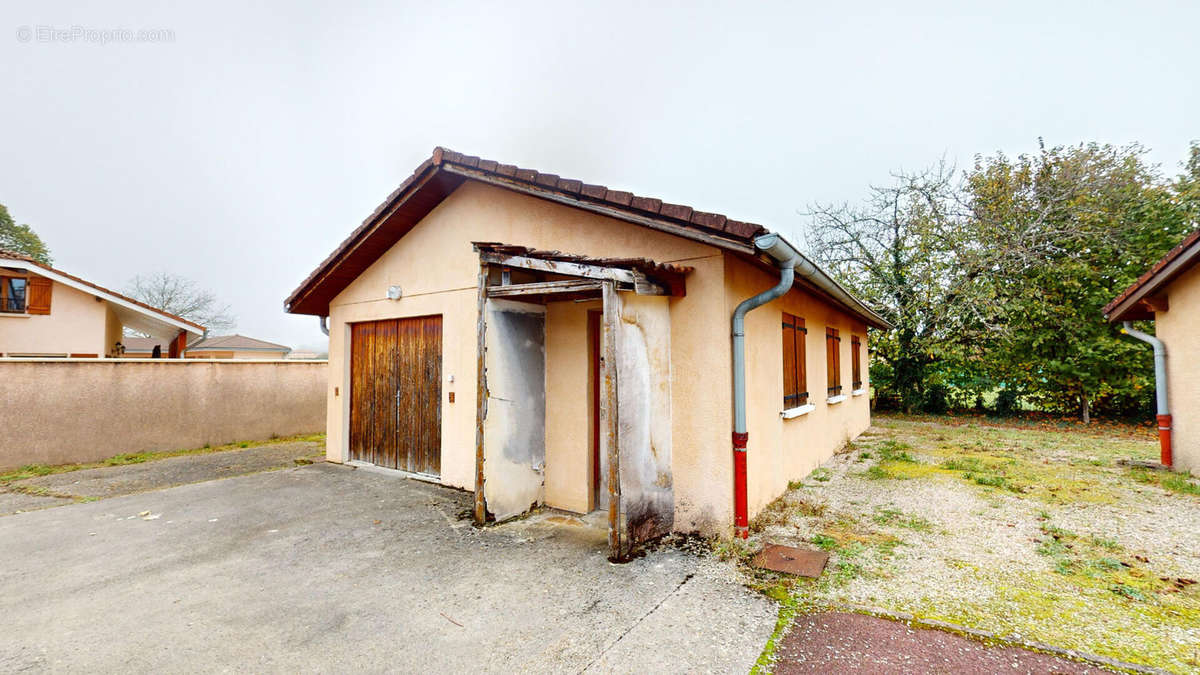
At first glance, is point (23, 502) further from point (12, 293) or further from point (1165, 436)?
point (1165, 436)

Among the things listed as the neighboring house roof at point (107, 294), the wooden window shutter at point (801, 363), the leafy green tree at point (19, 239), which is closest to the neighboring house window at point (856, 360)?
the wooden window shutter at point (801, 363)

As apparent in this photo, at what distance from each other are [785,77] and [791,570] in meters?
14.9

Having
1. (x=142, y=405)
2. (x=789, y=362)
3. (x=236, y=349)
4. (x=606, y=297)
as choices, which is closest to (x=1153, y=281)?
(x=789, y=362)

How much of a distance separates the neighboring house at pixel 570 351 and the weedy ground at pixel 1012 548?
75 cm

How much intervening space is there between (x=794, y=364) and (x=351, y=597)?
5.31 m

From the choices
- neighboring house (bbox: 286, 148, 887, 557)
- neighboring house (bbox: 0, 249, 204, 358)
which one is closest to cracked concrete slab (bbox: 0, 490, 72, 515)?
neighboring house (bbox: 286, 148, 887, 557)

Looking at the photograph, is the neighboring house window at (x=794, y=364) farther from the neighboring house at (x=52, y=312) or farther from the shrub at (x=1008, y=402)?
the neighboring house at (x=52, y=312)

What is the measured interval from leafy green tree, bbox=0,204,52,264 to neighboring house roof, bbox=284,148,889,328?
29.0m

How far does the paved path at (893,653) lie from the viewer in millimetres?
2424

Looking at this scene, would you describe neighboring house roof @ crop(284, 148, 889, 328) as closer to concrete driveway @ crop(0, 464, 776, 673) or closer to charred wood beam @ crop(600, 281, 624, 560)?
charred wood beam @ crop(600, 281, 624, 560)

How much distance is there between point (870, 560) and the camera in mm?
3844

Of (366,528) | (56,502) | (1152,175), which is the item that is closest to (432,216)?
(366,528)

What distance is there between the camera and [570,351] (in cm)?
520

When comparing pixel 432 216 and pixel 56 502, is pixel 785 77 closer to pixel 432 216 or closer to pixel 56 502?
pixel 432 216
